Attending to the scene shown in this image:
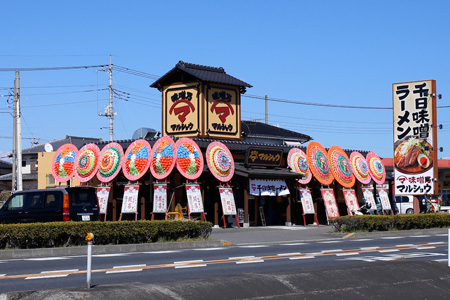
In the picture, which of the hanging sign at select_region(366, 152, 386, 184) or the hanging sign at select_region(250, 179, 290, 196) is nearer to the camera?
the hanging sign at select_region(250, 179, 290, 196)

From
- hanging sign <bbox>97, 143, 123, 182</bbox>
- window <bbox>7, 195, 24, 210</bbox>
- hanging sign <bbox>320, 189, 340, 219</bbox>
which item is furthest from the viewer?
hanging sign <bbox>320, 189, 340, 219</bbox>

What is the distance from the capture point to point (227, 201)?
30.9m

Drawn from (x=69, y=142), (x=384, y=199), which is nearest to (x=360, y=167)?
(x=384, y=199)

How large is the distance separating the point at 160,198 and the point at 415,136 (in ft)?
43.2

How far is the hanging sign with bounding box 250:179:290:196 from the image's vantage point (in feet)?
106

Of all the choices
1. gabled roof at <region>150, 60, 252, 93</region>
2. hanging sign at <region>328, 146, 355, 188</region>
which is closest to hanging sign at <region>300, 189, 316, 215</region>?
hanging sign at <region>328, 146, 355, 188</region>

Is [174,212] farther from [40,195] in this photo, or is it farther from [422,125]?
[422,125]

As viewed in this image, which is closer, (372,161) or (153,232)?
(153,232)

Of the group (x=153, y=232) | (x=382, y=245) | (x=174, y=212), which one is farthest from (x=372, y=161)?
(x=153, y=232)

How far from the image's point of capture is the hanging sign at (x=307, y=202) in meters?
34.0

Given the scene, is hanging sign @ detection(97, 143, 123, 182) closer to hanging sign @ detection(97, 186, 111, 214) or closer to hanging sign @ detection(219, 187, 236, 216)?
hanging sign @ detection(97, 186, 111, 214)

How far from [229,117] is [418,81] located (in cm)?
1023

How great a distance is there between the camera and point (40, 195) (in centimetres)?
2206

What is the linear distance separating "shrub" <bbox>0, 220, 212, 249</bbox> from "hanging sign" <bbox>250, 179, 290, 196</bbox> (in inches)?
394
